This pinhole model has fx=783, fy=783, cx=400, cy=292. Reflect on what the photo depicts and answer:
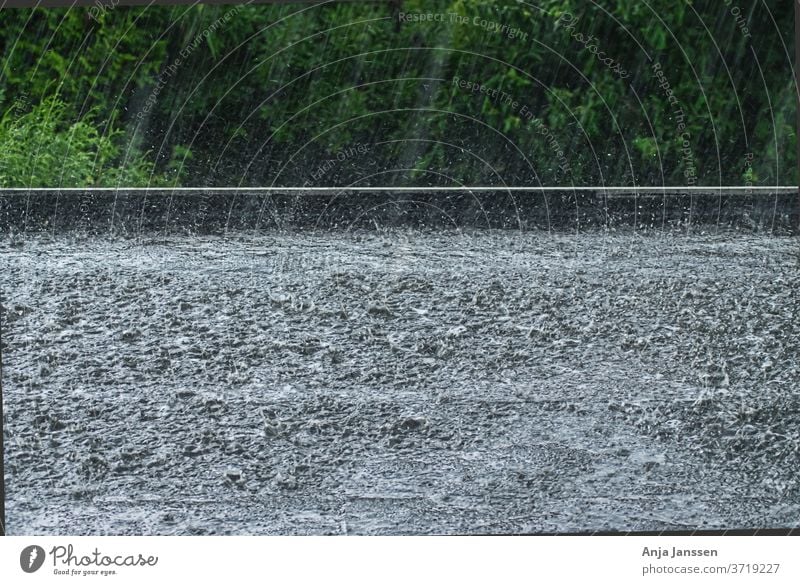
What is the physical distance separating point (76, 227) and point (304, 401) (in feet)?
1.48

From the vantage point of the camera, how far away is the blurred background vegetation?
3.84ft

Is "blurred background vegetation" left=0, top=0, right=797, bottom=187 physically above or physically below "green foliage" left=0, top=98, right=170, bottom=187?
above

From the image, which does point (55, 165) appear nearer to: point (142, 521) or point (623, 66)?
point (142, 521)

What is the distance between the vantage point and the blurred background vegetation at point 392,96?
1170 mm

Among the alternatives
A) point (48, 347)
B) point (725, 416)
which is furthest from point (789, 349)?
point (48, 347)

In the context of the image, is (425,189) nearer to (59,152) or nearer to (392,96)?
(392,96)

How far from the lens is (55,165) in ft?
3.93

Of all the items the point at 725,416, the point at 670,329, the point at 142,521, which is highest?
the point at 670,329

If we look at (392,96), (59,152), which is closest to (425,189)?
(392,96)

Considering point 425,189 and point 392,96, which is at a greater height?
point 392,96

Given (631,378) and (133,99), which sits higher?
(133,99)

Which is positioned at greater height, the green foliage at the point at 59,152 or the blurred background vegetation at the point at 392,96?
the blurred background vegetation at the point at 392,96

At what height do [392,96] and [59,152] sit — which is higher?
[392,96]

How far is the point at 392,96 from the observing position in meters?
1.18
